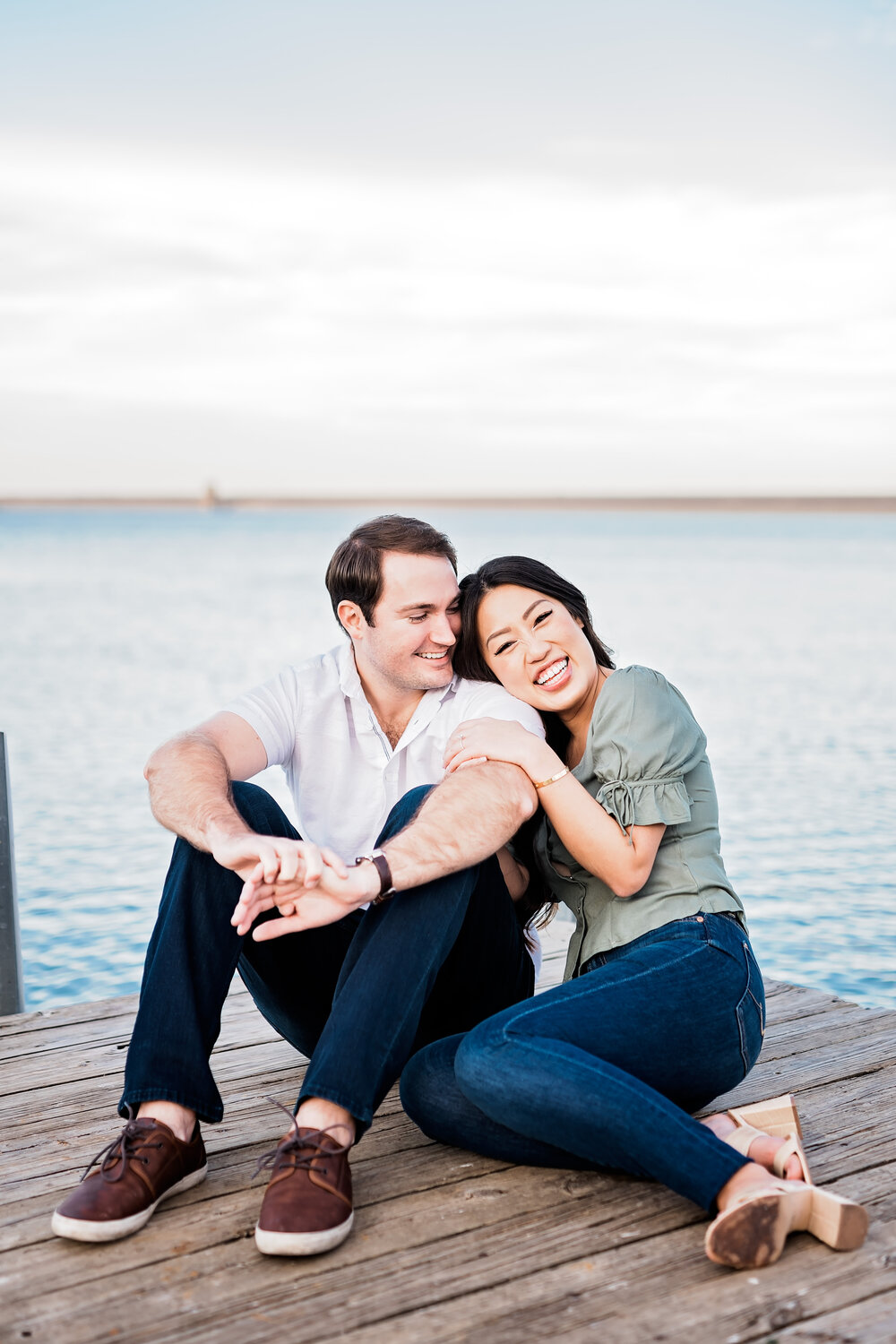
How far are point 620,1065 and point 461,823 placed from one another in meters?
0.54

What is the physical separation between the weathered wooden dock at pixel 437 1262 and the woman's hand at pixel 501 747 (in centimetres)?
80

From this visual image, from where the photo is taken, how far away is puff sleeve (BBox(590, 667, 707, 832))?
234 centimetres

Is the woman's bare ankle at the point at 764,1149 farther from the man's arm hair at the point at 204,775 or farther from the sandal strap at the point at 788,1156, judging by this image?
the man's arm hair at the point at 204,775

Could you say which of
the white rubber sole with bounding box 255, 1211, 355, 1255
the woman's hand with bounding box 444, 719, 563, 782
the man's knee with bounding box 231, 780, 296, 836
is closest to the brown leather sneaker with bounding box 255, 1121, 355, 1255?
the white rubber sole with bounding box 255, 1211, 355, 1255

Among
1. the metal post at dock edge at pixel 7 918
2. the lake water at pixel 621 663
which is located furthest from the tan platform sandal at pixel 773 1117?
the lake water at pixel 621 663

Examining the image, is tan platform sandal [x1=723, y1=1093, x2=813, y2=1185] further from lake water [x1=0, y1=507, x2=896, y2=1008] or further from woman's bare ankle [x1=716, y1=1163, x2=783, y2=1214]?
lake water [x1=0, y1=507, x2=896, y2=1008]

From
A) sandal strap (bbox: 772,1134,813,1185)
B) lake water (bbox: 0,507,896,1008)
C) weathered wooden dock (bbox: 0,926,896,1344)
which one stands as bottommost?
lake water (bbox: 0,507,896,1008)

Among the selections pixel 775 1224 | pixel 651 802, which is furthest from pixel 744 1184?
pixel 651 802

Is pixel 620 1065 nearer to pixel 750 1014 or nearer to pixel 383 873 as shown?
A: pixel 750 1014

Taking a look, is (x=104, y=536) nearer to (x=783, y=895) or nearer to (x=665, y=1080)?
(x=783, y=895)

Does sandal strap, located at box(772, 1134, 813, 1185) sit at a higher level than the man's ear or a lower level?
lower

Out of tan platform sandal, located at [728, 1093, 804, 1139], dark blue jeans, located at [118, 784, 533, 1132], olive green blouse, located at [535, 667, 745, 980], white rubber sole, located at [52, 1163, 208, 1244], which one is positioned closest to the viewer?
white rubber sole, located at [52, 1163, 208, 1244]

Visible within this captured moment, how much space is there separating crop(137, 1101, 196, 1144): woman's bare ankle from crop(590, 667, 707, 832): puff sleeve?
1.01 m

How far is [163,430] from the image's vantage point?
5631 cm
